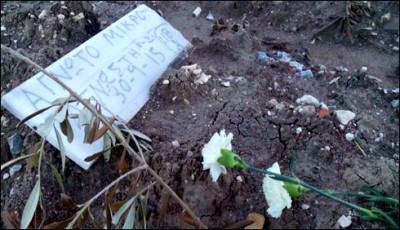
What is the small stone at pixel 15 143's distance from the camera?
1.37m

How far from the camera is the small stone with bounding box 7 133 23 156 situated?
4.49 feet

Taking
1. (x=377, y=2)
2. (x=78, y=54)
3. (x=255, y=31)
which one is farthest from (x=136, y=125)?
(x=377, y=2)

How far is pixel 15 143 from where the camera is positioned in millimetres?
1374

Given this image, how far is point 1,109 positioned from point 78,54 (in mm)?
331

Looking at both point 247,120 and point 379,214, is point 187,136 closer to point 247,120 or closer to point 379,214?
point 247,120

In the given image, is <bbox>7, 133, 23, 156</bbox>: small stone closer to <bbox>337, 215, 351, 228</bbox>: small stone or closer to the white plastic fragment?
<bbox>337, 215, 351, 228</bbox>: small stone

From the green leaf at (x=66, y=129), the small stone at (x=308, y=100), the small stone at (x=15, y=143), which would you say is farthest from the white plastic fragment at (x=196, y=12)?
the green leaf at (x=66, y=129)

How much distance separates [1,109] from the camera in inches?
58.4

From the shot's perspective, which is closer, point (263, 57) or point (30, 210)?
point (30, 210)

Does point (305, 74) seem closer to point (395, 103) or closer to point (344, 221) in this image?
point (395, 103)

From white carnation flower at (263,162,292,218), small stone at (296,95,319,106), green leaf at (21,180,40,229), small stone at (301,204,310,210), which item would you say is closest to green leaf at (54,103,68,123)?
green leaf at (21,180,40,229)

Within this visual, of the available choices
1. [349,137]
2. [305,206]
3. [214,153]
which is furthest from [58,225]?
[349,137]

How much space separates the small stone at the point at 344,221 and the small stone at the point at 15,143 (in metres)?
1.00

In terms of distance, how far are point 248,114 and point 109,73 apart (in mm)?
504
